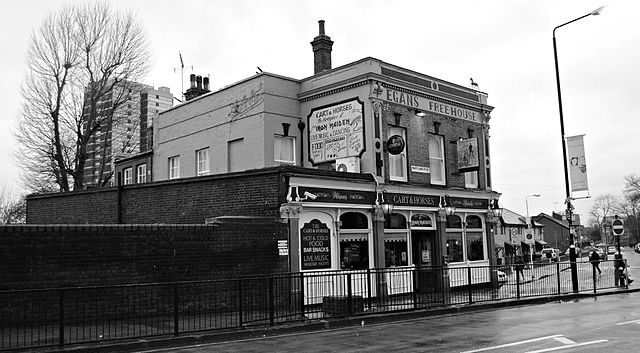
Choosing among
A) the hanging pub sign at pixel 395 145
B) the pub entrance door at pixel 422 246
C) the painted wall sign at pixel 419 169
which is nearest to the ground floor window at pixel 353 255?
the pub entrance door at pixel 422 246

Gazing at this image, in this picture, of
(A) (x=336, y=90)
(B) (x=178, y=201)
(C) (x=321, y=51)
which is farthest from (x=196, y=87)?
(B) (x=178, y=201)

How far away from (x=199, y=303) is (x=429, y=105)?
13.4 m

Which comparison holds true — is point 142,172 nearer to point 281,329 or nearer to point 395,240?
point 395,240

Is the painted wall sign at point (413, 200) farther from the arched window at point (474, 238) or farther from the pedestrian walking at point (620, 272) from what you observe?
the pedestrian walking at point (620, 272)

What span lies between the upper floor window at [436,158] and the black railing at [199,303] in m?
5.74

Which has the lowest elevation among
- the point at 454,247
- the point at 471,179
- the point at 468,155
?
the point at 454,247

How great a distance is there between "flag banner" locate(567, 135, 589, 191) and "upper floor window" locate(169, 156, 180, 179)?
17.4 meters

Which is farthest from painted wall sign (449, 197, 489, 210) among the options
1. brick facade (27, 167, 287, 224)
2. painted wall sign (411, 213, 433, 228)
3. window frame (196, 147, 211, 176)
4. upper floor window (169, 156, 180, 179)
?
upper floor window (169, 156, 180, 179)

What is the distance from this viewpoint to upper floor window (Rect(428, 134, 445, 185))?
926 inches

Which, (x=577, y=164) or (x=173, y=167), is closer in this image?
(x=577, y=164)

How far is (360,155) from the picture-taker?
2053cm

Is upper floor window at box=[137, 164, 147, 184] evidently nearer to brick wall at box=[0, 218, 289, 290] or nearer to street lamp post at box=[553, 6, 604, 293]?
brick wall at box=[0, 218, 289, 290]

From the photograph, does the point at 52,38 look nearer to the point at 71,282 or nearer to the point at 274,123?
the point at 274,123

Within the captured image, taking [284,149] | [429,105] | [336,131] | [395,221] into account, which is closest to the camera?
[395,221]
